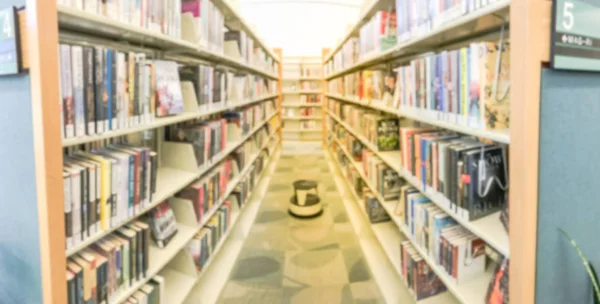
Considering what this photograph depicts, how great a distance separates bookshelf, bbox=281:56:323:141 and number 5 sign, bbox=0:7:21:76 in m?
8.12

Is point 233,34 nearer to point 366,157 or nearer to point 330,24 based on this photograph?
point 366,157

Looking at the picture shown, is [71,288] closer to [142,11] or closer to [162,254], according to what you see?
[162,254]

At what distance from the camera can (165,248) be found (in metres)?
2.02

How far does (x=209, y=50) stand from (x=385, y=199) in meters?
1.64

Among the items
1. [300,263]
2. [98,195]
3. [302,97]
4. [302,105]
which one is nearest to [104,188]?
[98,195]

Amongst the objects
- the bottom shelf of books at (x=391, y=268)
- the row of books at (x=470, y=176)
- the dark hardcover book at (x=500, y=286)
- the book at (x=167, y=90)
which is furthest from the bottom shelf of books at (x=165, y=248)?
the dark hardcover book at (x=500, y=286)

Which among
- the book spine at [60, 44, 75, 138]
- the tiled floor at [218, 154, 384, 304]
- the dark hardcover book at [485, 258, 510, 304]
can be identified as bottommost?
the tiled floor at [218, 154, 384, 304]

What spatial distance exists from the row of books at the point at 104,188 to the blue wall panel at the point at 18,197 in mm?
103

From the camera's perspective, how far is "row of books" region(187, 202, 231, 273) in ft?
7.83

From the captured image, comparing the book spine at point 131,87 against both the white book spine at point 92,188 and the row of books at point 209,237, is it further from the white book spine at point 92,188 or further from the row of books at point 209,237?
the row of books at point 209,237

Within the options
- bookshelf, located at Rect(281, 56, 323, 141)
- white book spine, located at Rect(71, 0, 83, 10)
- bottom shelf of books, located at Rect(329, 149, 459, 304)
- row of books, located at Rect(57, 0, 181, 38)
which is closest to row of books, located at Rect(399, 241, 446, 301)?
bottom shelf of books, located at Rect(329, 149, 459, 304)

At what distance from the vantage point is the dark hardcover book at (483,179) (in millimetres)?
1505

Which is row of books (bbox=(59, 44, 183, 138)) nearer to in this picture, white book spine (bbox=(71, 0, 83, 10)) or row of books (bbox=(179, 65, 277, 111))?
white book spine (bbox=(71, 0, 83, 10))

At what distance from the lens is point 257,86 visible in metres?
4.95
